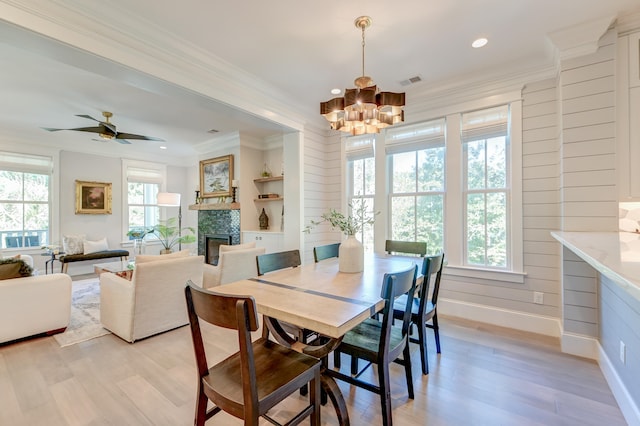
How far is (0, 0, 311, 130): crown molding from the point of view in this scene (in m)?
1.90

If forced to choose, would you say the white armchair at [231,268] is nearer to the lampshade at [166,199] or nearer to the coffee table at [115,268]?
the coffee table at [115,268]

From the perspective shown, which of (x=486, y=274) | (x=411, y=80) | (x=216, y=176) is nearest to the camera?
(x=486, y=274)

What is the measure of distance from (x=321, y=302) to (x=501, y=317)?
2747 mm

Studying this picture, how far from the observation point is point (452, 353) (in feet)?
8.46

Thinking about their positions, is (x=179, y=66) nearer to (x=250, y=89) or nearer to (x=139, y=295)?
(x=250, y=89)

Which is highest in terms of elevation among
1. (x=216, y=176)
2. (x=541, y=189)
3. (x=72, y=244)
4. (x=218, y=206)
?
(x=216, y=176)

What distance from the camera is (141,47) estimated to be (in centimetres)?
237

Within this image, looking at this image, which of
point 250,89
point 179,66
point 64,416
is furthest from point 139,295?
point 250,89

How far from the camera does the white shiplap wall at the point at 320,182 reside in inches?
173

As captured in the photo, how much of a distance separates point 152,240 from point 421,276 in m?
7.16

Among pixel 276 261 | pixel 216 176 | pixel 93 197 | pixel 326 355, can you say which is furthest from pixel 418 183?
pixel 93 197

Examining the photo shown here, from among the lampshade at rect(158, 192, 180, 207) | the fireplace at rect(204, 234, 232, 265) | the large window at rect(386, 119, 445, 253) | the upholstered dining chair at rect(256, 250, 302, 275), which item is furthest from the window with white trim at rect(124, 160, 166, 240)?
the large window at rect(386, 119, 445, 253)

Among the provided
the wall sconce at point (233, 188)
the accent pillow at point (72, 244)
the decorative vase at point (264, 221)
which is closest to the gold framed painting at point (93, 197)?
the accent pillow at point (72, 244)

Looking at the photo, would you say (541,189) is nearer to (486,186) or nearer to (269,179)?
(486,186)
